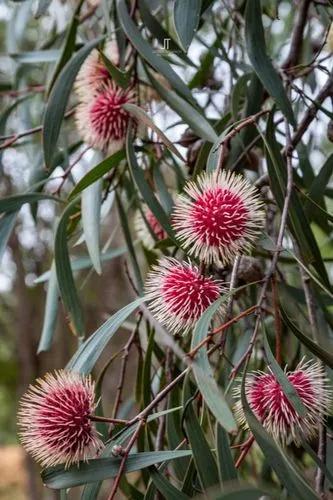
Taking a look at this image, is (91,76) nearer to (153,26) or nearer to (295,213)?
(153,26)

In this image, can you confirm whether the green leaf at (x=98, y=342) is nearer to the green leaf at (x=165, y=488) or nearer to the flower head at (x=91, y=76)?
the green leaf at (x=165, y=488)

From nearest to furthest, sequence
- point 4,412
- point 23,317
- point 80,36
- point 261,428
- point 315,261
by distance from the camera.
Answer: point 261,428, point 315,261, point 80,36, point 23,317, point 4,412

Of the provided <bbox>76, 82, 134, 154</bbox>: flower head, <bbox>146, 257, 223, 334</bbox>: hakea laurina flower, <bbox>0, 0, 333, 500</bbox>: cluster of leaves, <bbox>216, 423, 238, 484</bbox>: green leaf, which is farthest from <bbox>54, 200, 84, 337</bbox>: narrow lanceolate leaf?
<bbox>216, 423, 238, 484</bbox>: green leaf

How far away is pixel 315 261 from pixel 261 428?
241 mm

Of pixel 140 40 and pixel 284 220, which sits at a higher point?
pixel 140 40

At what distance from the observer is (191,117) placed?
0.76 meters

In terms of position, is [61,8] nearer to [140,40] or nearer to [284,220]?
[140,40]

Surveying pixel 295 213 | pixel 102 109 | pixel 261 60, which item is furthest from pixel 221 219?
pixel 102 109

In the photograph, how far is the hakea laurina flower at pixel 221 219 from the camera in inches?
23.9

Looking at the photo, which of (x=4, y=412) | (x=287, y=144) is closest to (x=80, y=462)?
(x=287, y=144)

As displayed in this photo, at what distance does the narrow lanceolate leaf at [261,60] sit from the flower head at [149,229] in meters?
0.27

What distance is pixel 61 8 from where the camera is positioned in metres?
1.35

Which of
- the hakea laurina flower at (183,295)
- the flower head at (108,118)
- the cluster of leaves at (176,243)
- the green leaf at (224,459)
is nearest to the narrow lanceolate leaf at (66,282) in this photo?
the cluster of leaves at (176,243)

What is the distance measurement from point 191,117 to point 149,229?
239 millimetres
